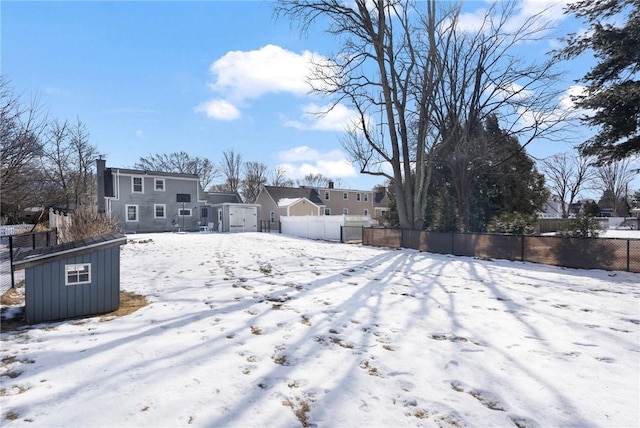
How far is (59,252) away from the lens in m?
4.82

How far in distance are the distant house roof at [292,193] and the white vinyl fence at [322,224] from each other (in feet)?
39.5

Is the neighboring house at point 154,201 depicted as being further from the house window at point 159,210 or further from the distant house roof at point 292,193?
the distant house roof at point 292,193

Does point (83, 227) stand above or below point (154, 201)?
below

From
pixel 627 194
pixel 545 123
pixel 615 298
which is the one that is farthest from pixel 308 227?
pixel 627 194

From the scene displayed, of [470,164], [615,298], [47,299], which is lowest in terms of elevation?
[615,298]

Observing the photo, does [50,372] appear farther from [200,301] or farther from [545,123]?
[545,123]

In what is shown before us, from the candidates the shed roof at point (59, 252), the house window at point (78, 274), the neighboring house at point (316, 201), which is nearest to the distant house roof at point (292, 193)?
the neighboring house at point (316, 201)

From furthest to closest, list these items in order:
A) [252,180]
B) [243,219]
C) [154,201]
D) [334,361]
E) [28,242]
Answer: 1. [252,180]
2. [243,219]
3. [154,201]
4. [28,242]
5. [334,361]

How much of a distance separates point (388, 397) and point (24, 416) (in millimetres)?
2750

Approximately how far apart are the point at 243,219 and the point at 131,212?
9.04 m

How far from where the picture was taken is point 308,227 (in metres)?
23.3

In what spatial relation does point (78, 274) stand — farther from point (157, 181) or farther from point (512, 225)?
point (157, 181)

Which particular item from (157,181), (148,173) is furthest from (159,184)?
(148,173)

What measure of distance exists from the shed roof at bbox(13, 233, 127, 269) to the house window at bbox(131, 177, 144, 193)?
997 inches
